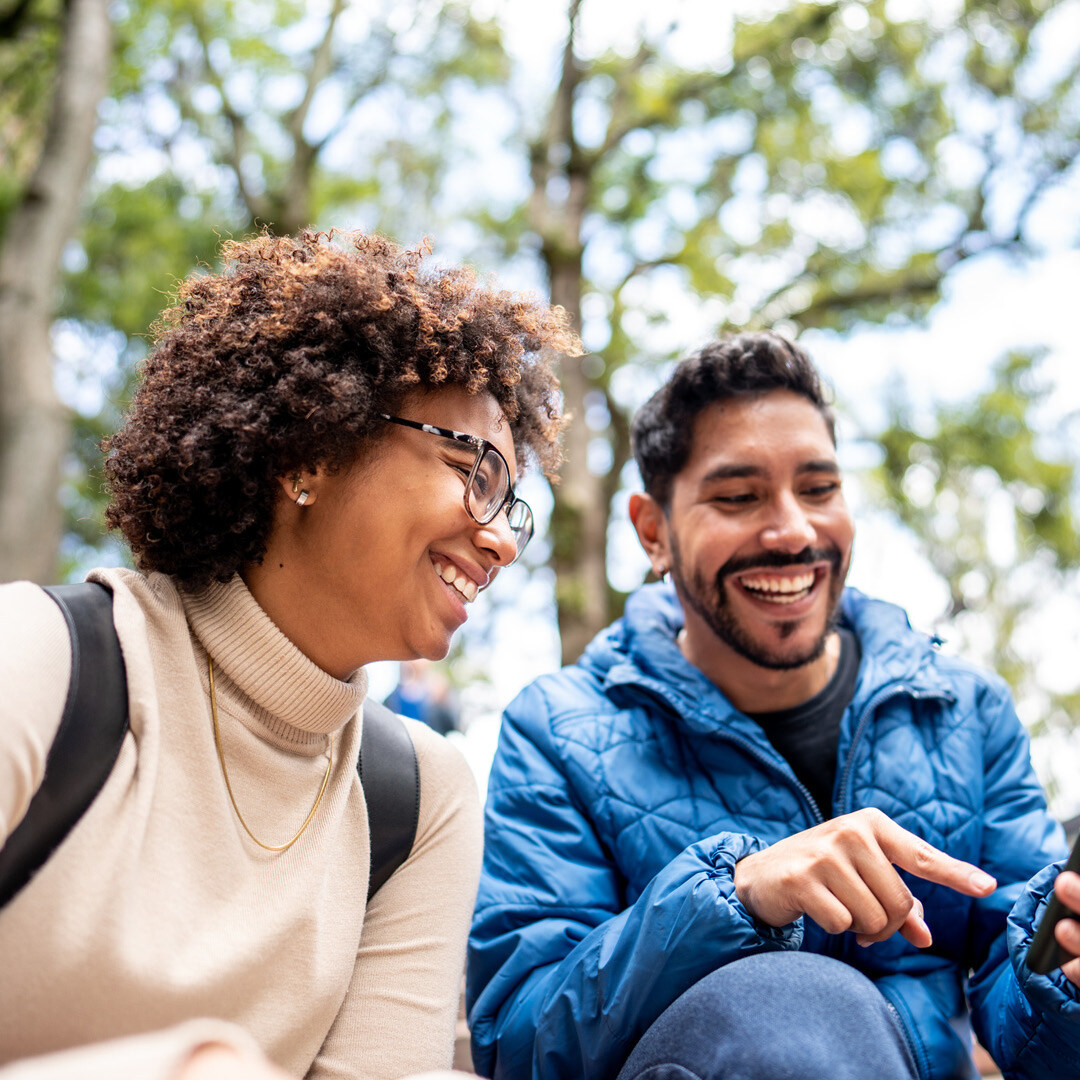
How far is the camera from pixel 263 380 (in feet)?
6.43

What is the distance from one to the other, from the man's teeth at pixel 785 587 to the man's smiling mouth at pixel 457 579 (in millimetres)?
844

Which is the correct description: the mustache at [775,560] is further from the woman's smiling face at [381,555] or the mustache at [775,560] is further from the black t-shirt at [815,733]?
the woman's smiling face at [381,555]

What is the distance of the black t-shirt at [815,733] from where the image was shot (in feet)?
8.11

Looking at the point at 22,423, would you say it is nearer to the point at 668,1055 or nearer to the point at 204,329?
the point at 204,329

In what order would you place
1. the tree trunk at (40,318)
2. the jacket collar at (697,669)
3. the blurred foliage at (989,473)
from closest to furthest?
the jacket collar at (697,669) < the tree trunk at (40,318) < the blurred foliage at (989,473)

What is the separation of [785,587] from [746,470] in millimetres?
304

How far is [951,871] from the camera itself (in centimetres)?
162

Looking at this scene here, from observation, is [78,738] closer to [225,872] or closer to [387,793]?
[225,872]

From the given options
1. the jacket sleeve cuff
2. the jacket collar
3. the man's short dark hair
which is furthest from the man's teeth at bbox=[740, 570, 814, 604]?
the jacket sleeve cuff

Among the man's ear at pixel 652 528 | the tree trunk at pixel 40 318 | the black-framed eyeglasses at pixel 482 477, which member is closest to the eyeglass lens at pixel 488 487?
the black-framed eyeglasses at pixel 482 477

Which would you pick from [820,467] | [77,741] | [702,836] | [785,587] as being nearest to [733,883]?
[702,836]

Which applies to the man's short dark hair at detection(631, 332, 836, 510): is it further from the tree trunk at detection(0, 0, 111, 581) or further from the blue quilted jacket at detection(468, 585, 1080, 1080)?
the tree trunk at detection(0, 0, 111, 581)

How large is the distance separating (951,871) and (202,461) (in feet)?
4.69

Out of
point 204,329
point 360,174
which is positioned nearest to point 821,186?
point 360,174
